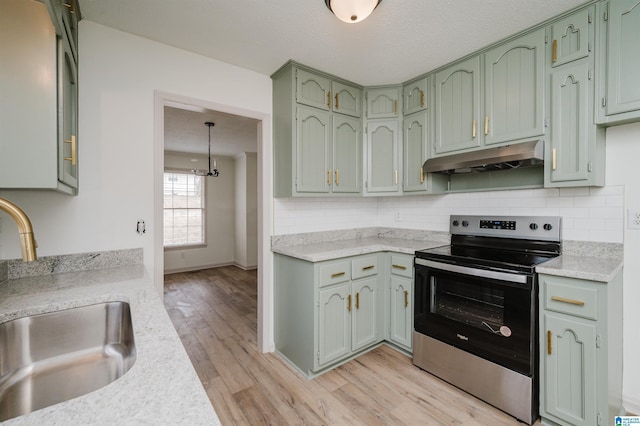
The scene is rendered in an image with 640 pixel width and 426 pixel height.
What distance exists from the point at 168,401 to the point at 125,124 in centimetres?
199

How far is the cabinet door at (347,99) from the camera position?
106 inches

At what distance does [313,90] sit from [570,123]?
1876mm

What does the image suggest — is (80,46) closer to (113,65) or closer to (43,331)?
(113,65)

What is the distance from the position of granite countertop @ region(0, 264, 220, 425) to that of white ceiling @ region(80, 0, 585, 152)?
5.49 ft

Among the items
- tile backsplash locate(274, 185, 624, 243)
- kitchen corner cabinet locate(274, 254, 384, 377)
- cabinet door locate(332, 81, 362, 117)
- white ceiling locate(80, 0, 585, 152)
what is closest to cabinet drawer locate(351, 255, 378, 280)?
kitchen corner cabinet locate(274, 254, 384, 377)

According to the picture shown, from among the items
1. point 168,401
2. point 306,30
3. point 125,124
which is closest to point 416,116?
point 306,30

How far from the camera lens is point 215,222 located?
6316 mm

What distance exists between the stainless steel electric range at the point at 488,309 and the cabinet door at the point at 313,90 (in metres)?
1.57

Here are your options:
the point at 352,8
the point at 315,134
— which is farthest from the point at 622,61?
the point at 315,134

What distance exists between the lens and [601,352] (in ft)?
4.94

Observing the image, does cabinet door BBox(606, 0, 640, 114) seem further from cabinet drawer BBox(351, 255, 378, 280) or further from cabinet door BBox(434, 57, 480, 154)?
cabinet drawer BBox(351, 255, 378, 280)

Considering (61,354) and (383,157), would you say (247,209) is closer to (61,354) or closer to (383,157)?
(383,157)

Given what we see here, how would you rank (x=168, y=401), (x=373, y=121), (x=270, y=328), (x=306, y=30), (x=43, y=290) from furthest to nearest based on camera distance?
1. (x=373, y=121)
2. (x=270, y=328)
3. (x=306, y=30)
4. (x=43, y=290)
5. (x=168, y=401)

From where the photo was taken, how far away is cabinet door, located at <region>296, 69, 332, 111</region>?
2.44 metres
